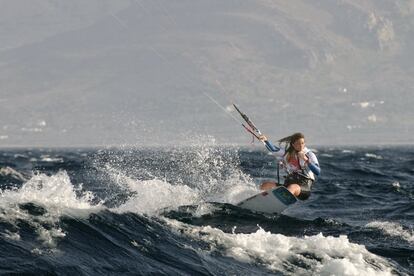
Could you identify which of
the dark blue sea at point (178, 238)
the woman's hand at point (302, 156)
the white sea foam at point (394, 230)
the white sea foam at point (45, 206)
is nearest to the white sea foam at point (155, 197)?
the dark blue sea at point (178, 238)

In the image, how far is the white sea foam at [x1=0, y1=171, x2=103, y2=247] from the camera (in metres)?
15.0

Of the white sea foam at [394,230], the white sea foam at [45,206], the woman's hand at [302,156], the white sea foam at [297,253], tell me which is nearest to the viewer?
the white sea foam at [297,253]

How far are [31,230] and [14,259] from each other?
169 centimetres

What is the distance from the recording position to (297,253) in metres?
15.3

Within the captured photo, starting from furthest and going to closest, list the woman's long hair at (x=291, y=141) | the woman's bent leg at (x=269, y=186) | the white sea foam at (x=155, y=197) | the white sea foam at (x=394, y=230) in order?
the woman's bent leg at (x=269, y=186), the woman's long hair at (x=291, y=141), the white sea foam at (x=155, y=197), the white sea foam at (x=394, y=230)

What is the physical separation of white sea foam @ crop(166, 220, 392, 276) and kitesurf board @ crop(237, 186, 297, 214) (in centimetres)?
482

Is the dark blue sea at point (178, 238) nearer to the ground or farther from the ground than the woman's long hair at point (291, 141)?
nearer to the ground

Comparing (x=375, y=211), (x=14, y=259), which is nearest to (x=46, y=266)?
(x=14, y=259)

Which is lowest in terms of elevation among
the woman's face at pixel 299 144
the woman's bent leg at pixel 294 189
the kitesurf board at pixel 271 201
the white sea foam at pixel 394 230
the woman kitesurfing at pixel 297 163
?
the white sea foam at pixel 394 230

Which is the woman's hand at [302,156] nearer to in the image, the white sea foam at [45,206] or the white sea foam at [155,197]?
the white sea foam at [155,197]

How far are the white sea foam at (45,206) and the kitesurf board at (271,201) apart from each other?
5495mm

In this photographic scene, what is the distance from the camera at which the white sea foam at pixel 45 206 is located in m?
15.0

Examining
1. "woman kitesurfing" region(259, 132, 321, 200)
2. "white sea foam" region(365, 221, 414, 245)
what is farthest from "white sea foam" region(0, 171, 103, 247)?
"white sea foam" region(365, 221, 414, 245)

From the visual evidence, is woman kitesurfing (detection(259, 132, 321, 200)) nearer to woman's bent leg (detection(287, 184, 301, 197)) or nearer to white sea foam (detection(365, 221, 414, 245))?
woman's bent leg (detection(287, 184, 301, 197))
